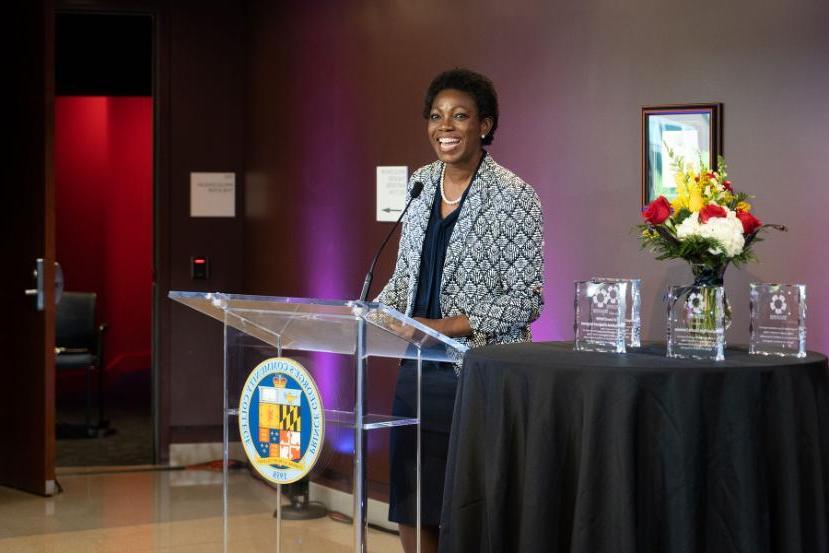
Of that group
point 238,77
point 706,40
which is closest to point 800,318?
point 706,40

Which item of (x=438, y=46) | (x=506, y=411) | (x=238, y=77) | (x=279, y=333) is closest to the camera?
(x=506, y=411)

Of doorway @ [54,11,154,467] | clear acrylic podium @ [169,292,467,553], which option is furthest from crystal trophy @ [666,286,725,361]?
doorway @ [54,11,154,467]

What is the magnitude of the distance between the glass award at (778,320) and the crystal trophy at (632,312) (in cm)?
30

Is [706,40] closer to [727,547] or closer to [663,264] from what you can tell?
[663,264]

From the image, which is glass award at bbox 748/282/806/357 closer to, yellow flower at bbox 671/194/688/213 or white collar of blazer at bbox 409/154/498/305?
yellow flower at bbox 671/194/688/213

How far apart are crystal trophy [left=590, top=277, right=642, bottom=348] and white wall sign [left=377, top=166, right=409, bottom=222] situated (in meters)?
2.74

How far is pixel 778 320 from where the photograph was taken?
303cm

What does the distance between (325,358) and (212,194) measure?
4.38m

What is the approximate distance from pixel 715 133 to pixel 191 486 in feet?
12.2

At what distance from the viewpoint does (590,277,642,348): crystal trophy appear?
301cm

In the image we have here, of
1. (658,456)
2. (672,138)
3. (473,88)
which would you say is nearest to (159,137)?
(672,138)

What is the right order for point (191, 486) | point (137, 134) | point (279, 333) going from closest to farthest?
point (279, 333), point (191, 486), point (137, 134)

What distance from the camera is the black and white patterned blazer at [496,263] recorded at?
11.4 feet

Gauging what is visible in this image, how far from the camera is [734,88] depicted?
4367mm
